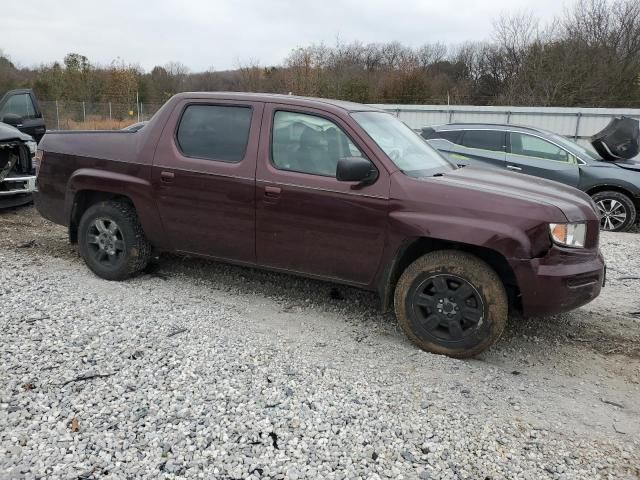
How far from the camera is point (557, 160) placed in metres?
8.94

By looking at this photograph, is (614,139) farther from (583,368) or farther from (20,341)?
(20,341)

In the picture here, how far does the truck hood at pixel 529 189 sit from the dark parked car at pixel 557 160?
4103 millimetres

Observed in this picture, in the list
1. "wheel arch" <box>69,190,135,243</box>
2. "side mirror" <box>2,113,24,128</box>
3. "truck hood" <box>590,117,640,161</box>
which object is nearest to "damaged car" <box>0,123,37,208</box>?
"side mirror" <box>2,113,24,128</box>

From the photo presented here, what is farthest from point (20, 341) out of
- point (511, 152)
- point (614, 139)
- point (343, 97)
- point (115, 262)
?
point (343, 97)

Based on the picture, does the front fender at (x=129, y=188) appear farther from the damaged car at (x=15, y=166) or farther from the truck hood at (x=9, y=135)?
the truck hood at (x=9, y=135)

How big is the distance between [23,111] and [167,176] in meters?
7.40

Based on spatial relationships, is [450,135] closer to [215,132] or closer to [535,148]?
[535,148]

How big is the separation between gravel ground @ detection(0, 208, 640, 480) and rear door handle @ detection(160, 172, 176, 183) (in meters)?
1.04

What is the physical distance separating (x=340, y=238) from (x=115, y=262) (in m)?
2.36

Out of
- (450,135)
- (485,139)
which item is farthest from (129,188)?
(485,139)

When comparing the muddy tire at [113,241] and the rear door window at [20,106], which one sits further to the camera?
the rear door window at [20,106]

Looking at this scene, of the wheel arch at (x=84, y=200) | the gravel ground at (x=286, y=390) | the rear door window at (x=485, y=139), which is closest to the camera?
the gravel ground at (x=286, y=390)

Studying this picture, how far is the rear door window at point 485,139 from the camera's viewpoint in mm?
9281

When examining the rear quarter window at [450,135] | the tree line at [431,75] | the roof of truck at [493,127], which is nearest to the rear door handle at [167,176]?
the rear quarter window at [450,135]
